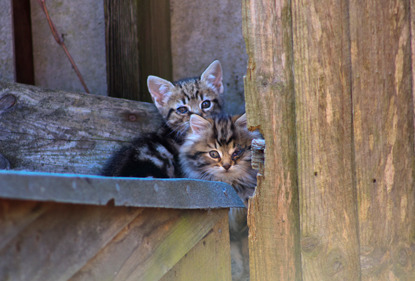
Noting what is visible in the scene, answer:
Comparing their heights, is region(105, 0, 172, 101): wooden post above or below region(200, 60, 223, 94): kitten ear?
above

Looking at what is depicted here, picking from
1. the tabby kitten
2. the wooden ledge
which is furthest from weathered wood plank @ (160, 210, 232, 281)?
the tabby kitten

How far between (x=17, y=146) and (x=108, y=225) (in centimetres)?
124

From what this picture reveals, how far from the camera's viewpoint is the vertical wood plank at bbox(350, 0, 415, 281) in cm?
177

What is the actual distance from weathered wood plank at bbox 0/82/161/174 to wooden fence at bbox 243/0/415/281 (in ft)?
3.91

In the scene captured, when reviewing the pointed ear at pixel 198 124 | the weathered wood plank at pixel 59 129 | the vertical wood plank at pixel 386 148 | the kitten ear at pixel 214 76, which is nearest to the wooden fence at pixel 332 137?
the vertical wood plank at pixel 386 148

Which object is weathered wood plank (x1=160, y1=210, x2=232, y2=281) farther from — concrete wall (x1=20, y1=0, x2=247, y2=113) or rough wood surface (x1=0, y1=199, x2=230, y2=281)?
concrete wall (x1=20, y1=0, x2=247, y2=113)

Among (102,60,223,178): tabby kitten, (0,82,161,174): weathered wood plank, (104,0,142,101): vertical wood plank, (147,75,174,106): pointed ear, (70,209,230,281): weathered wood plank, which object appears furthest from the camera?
(147,75,174,106): pointed ear

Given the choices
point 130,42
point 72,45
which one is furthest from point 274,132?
point 72,45

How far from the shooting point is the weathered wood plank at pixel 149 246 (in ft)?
4.93

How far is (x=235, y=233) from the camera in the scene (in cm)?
279

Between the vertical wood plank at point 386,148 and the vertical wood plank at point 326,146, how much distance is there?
0.05 metres

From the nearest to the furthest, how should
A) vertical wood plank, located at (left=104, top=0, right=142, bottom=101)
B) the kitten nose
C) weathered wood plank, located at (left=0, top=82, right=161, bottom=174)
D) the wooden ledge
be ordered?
the wooden ledge → weathered wood plank, located at (left=0, top=82, right=161, bottom=174) → the kitten nose → vertical wood plank, located at (left=104, top=0, right=142, bottom=101)

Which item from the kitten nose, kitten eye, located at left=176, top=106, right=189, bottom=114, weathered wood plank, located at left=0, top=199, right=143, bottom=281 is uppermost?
kitten eye, located at left=176, top=106, right=189, bottom=114

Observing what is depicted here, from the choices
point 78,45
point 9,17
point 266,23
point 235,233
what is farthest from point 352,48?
point 9,17
